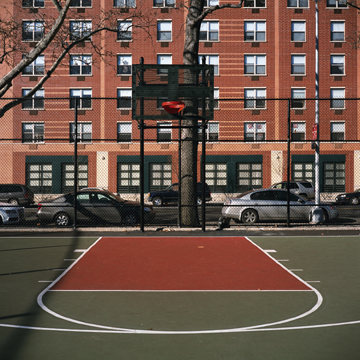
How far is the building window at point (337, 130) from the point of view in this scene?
1420 inches

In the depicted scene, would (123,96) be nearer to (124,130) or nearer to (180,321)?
(124,130)

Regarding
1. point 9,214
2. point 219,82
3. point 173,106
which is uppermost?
point 219,82

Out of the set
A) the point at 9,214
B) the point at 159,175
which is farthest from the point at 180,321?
the point at 159,175

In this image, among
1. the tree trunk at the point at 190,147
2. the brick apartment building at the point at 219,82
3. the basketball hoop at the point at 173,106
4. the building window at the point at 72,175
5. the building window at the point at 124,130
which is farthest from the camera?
the building window at the point at 124,130

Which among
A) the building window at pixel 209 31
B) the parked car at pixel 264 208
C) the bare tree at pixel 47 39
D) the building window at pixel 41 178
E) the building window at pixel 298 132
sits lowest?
the parked car at pixel 264 208

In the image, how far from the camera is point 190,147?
1451 cm

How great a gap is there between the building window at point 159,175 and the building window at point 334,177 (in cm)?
1120

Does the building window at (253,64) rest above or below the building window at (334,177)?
above

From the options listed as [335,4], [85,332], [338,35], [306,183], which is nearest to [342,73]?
[338,35]

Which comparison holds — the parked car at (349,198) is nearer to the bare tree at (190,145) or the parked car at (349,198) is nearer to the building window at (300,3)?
the bare tree at (190,145)

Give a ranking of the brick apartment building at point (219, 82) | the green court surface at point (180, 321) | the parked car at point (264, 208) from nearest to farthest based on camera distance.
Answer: the green court surface at point (180, 321), the parked car at point (264, 208), the brick apartment building at point (219, 82)

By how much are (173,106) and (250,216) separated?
19.0 feet

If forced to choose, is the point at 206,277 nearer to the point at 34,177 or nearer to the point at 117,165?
the point at 34,177

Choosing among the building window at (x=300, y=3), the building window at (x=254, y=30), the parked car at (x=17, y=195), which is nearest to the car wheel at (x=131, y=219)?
the parked car at (x=17, y=195)
